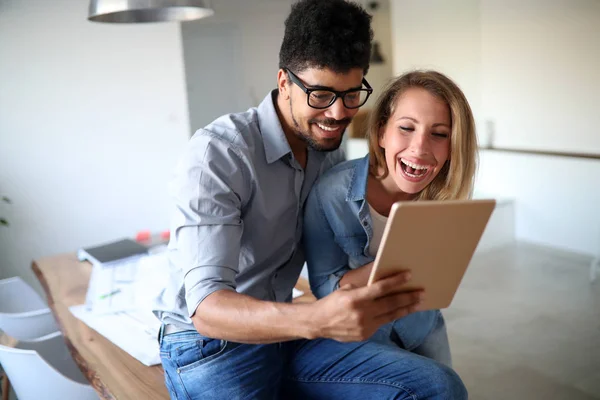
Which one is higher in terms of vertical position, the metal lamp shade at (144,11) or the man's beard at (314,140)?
the metal lamp shade at (144,11)

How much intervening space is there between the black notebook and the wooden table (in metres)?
0.11

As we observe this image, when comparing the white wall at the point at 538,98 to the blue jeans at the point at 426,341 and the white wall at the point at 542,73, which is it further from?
the blue jeans at the point at 426,341

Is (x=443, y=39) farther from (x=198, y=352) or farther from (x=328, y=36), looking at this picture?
(x=198, y=352)

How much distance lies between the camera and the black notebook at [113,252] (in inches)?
103

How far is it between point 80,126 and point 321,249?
3.01 meters

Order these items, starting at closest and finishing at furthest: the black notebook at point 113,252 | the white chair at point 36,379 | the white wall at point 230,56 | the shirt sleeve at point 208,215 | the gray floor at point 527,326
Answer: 1. the shirt sleeve at point 208,215
2. the white chair at point 36,379
3. the black notebook at point 113,252
4. the gray floor at point 527,326
5. the white wall at point 230,56

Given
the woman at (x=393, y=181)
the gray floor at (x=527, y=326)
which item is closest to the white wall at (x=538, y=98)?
the gray floor at (x=527, y=326)

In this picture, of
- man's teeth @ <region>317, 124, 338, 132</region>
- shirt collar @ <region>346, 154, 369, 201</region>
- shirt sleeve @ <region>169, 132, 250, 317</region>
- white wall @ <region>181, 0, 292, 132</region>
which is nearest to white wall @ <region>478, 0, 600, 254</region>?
white wall @ <region>181, 0, 292, 132</region>

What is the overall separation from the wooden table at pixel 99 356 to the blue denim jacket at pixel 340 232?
19.6 inches

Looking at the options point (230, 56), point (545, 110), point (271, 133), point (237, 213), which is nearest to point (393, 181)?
point (271, 133)

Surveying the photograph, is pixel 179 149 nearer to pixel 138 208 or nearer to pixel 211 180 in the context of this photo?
pixel 138 208

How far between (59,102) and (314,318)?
11.3 ft

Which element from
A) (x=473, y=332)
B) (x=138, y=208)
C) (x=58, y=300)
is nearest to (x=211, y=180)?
(x=58, y=300)

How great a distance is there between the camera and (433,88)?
5.02 ft
